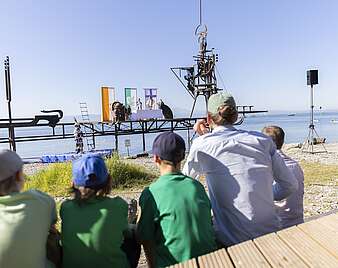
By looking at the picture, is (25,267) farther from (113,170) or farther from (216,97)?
(113,170)

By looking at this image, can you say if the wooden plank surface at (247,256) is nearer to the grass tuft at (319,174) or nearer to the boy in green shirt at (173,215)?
the boy in green shirt at (173,215)

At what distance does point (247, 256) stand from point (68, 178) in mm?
8017

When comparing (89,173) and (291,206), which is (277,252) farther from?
(291,206)

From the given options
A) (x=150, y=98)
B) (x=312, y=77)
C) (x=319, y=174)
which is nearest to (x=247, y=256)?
(x=319, y=174)

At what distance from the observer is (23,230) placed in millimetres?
1861

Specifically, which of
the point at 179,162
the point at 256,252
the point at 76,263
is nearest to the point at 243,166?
the point at 179,162

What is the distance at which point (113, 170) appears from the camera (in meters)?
9.73

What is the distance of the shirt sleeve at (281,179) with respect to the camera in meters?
2.46

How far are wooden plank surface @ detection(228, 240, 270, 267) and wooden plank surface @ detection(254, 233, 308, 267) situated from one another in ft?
0.09

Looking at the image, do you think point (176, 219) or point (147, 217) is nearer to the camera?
point (176, 219)

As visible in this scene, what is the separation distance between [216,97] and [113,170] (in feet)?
24.6

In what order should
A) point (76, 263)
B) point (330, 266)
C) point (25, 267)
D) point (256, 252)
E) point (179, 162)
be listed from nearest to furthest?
point (330, 266)
point (256, 252)
point (25, 267)
point (76, 263)
point (179, 162)

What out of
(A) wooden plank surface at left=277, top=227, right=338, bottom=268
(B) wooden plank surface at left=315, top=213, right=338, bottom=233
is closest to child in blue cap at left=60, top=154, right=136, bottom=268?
(A) wooden plank surface at left=277, top=227, right=338, bottom=268

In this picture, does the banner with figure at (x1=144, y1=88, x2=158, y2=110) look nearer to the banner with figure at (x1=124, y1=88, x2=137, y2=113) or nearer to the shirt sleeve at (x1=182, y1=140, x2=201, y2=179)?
the banner with figure at (x1=124, y1=88, x2=137, y2=113)
